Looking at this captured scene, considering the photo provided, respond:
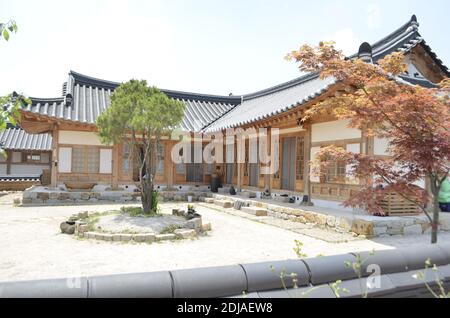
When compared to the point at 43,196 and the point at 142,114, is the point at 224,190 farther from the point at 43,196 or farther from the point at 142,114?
the point at 142,114

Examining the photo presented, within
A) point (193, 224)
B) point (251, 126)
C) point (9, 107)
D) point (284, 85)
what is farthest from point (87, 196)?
point (9, 107)

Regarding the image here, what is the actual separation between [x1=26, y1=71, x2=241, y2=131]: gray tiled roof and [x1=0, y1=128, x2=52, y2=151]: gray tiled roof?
5.95 metres

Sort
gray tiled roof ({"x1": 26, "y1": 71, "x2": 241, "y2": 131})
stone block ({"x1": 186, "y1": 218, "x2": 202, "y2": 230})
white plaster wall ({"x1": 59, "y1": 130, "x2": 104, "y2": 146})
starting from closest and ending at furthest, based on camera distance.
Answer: stone block ({"x1": 186, "y1": 218, "x2": 202, "y2": 230})
white plaster wall ({"x1": 59, "y1": 130, "x2": 104, "y2": 146})
gray tiled roof ({"x1": 26, "y1": 71, "x2": 241, "y2": 131})

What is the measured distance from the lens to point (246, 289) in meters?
1.96

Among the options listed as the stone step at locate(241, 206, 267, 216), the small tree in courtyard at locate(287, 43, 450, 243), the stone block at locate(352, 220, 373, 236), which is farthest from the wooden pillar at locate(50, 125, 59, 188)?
the stone block at locate(352, 220, 373, 236)

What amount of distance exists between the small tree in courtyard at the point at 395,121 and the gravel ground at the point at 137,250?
5.71 ft

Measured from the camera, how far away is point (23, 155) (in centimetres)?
2206

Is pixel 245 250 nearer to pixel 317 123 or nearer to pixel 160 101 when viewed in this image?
pixel 160 101

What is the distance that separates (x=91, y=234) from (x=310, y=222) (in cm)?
554

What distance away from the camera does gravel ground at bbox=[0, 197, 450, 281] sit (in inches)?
204

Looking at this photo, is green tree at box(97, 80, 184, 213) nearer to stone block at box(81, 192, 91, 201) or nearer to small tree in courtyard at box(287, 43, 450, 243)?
small tree in courtyard at box(287, 43, 450, 243)

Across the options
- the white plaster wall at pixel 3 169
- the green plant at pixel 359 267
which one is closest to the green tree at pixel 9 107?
the green plant at pixel 359 267
